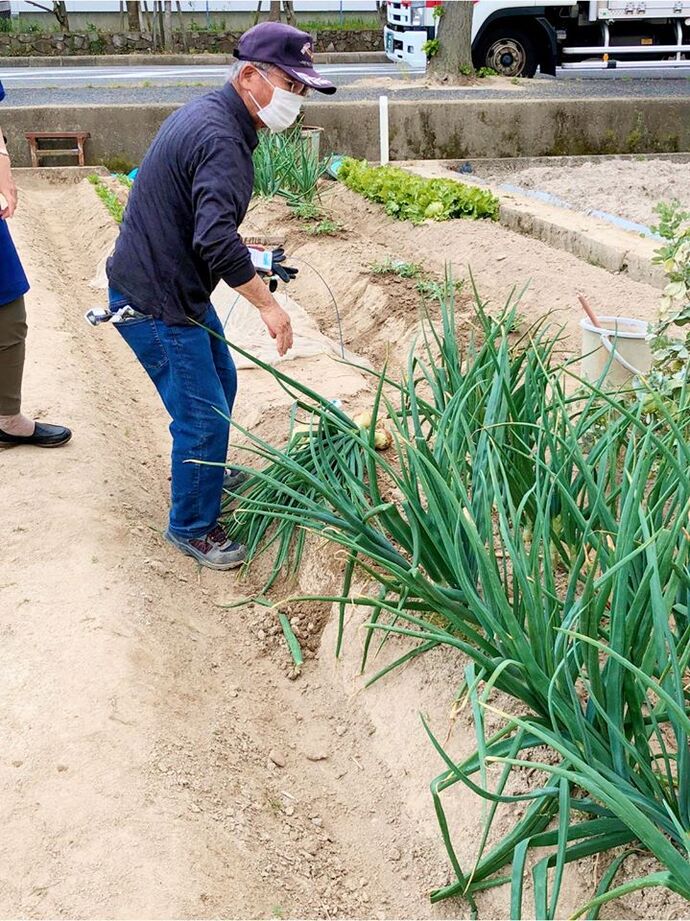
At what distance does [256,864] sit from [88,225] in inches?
255

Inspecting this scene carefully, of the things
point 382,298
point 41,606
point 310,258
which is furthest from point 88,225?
point 41,606

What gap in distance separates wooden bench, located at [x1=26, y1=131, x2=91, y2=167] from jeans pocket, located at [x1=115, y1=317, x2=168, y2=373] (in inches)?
A: 295

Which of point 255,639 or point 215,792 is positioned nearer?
point 215,792

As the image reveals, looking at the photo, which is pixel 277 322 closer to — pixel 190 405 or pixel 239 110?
pixel 190 405

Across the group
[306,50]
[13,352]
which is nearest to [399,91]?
[13,352]

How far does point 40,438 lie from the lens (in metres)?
3.76

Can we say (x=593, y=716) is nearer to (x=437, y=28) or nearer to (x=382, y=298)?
(x=382, y=298)

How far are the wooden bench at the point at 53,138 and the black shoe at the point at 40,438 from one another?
673 cm

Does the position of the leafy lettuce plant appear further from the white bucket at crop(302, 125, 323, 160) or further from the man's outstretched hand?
the man's outstretched hand

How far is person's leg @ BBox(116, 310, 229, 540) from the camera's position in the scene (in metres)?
2.92

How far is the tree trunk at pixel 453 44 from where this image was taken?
11.8 m

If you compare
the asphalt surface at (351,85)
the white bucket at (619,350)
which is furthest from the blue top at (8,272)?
the asphalt surface at (351,85)

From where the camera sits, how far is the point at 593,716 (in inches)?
66.8

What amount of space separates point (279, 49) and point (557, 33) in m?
11.2
